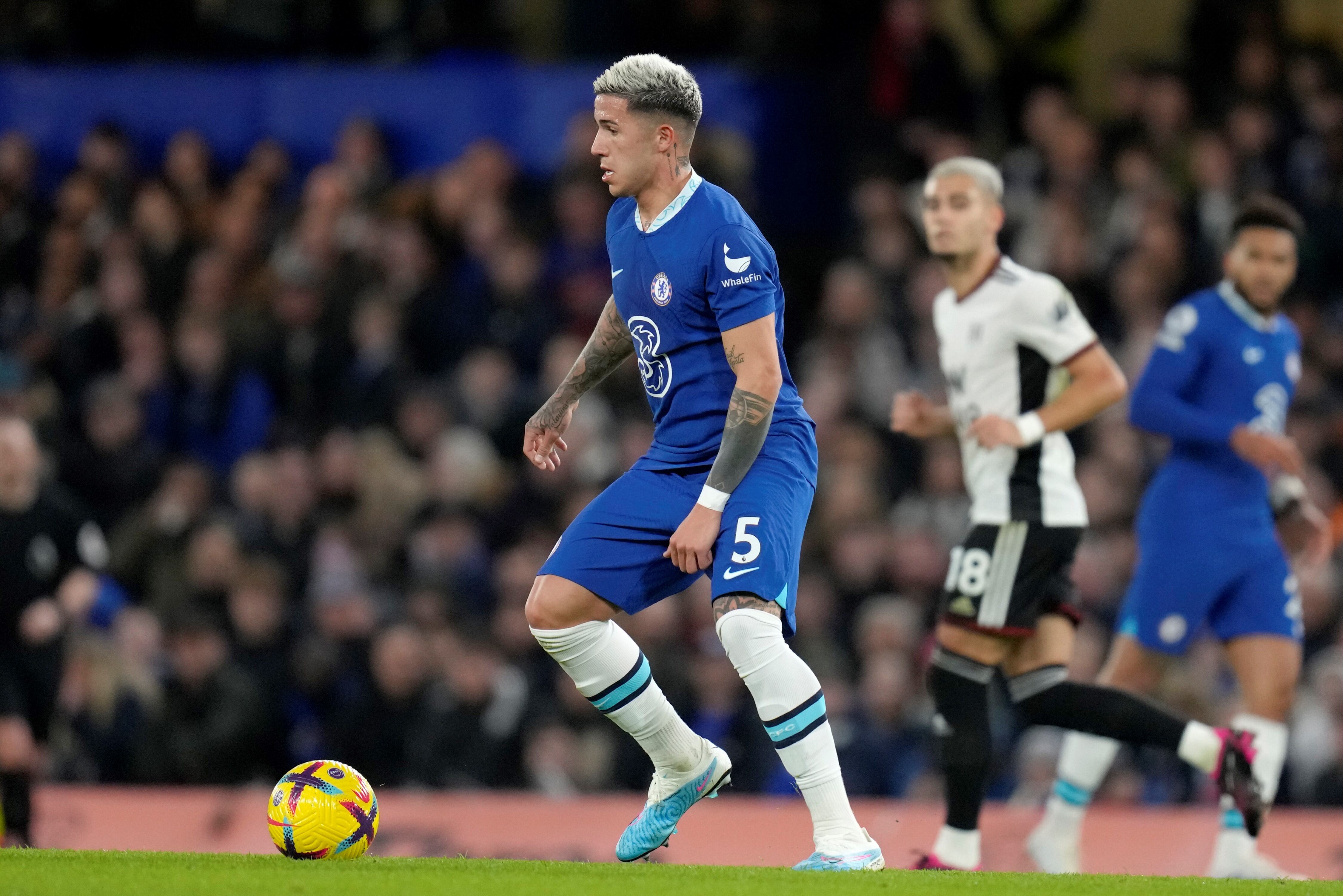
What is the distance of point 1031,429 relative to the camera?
670 cm

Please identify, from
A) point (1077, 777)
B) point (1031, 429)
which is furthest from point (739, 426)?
point (1077, 777)

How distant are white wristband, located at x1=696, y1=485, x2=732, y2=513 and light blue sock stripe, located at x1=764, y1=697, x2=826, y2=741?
2.08 feet

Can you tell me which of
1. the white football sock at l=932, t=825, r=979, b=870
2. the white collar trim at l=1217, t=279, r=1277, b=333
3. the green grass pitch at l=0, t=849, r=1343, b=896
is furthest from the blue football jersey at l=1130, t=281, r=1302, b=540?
the green grass pitch at l=0, t=849, r=1343, b=896

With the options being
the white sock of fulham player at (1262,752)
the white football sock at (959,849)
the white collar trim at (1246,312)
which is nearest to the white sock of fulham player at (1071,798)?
the white sock of fulham player at (1262,752)

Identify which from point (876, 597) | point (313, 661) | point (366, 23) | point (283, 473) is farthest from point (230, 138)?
point (876, 597)

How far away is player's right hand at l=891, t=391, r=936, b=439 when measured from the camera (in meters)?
7.11

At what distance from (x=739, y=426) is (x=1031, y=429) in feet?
5.31

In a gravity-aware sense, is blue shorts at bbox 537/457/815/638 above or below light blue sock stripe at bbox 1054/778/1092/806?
above

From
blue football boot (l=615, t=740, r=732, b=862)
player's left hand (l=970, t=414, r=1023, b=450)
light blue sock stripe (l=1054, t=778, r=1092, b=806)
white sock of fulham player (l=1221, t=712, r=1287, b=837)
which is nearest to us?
blue football boot (l=615, t=740, r=732, b=862)

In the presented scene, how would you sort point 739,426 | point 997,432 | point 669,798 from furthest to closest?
point 997,432
point 669,798
point 739,426

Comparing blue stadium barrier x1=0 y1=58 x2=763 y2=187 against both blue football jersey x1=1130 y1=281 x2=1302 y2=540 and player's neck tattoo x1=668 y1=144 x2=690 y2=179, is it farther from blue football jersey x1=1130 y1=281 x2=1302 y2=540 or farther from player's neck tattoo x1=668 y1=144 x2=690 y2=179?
player's neck tattoo x1=668 y1=144 x2=690 y2=179

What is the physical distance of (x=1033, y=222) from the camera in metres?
11.5

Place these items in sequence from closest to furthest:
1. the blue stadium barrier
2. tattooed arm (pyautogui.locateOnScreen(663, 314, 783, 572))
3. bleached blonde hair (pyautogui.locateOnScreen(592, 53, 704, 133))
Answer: tattooed arm (pyautogui.locateOnScreen(663, 314, 783, 572))
bleached blonde hair (pyautogui.locateOnScreen(592, 53, 704, 133))
the blue stadium barrier

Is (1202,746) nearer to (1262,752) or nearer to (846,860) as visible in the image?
(1262,752)
